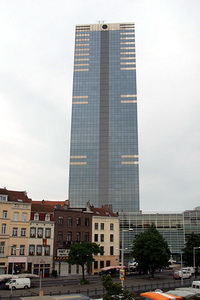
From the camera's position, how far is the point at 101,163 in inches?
6260

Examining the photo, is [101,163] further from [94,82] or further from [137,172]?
[94,82]

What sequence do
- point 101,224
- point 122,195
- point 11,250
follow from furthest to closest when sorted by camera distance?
point 122,195 → point 101,224 → point 11,250

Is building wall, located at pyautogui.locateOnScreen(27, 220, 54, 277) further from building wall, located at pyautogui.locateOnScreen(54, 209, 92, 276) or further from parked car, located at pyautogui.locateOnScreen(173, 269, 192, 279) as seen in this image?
parked car, located at pyautogui.locateOnScreen(173, 269, 192, 279)

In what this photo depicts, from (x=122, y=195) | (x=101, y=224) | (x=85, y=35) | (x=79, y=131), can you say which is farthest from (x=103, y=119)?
(x=101, y=224)

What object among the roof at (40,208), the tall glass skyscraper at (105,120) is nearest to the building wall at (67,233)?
the roof at (40,208)

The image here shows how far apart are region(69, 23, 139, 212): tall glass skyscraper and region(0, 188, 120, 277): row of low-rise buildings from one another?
71085 mm

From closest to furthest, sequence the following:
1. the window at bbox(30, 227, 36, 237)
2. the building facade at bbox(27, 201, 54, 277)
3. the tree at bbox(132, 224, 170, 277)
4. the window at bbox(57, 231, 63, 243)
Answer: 1. the tree at bbox(132, 224, 170, 277)
2. the building facade at bbox(27, 201, 54, 277)
3. the window at bbox(30, 227, 36, 237)
4. the window at bbox(57, 231, 63, 243)

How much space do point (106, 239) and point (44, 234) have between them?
1826 centimetres

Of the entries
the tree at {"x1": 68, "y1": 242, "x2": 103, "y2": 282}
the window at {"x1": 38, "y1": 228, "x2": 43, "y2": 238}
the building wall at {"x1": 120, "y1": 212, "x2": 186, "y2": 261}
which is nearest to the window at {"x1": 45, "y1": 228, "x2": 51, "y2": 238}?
the window at {"x1": 38, "y1": 228, "x2": 43, "y2": 238}

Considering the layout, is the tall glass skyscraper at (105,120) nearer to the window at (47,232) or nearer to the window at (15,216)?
the window at (47,232)

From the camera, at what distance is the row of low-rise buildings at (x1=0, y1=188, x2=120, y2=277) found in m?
67.6

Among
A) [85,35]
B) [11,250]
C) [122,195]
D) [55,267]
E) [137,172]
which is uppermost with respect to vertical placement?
[85,35]

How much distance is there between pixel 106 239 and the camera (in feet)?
270

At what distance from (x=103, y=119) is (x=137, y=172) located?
34.8m
